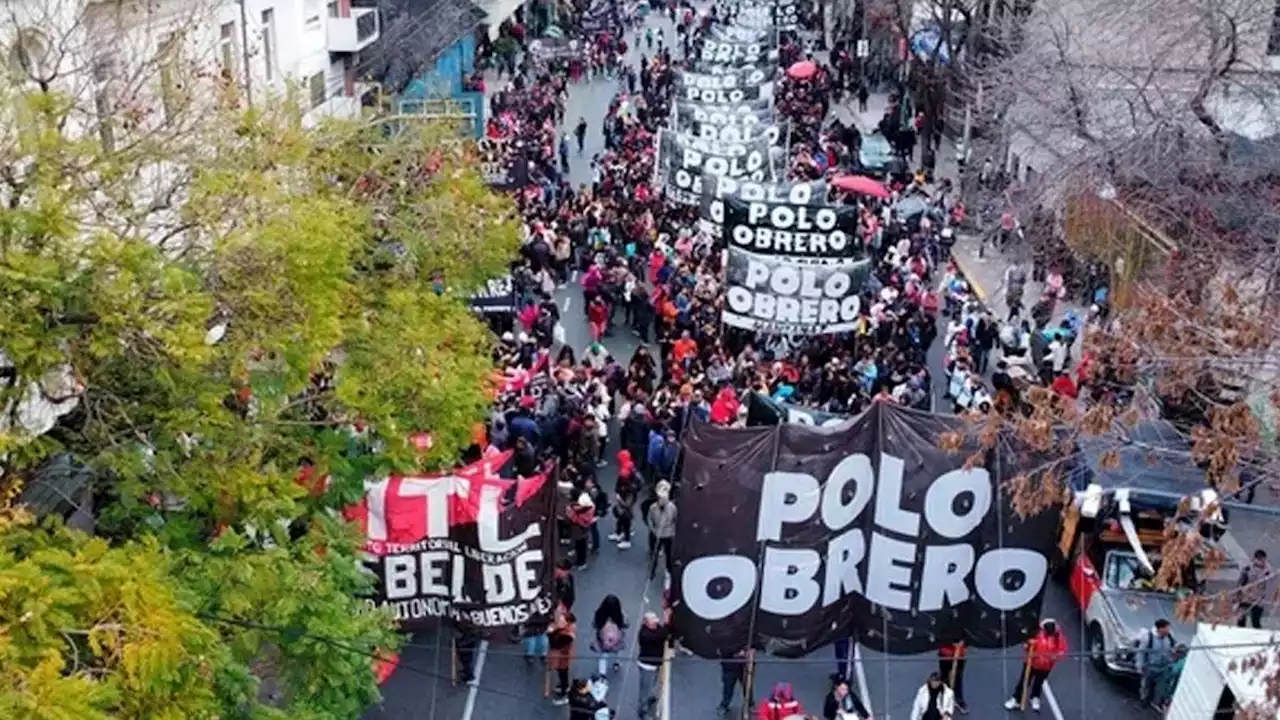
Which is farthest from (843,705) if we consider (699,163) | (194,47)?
(699,163)

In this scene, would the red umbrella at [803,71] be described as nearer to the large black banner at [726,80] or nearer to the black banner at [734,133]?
the large black banner at [726,80]

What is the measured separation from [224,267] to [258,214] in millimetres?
781

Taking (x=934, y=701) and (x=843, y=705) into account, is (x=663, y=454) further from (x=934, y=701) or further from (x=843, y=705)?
(x=934, y=701)

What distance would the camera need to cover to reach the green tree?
7.72m

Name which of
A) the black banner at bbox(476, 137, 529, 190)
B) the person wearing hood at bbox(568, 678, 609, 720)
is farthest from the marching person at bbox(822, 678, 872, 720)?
the black banner at bbox(476, 137, 529, 190)

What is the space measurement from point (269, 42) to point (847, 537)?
19.4 meters

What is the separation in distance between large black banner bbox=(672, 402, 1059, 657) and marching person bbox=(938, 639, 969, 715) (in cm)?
108

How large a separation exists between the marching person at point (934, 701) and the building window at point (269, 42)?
18706 millimetres

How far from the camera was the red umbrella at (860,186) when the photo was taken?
31.5 metres

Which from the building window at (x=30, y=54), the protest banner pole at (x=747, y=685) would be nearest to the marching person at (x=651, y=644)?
the protest banner pole at (x=747, y=685)

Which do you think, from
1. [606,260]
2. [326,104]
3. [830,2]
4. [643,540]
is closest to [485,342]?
[643,540]

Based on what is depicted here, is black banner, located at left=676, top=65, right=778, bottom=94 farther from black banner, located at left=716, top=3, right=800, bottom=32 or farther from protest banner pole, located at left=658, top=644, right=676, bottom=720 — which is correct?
protest banner pole, located at left=658, top=644, right=676, bottom=720

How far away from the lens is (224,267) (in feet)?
32.3

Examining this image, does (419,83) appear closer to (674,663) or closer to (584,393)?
(584,393)
